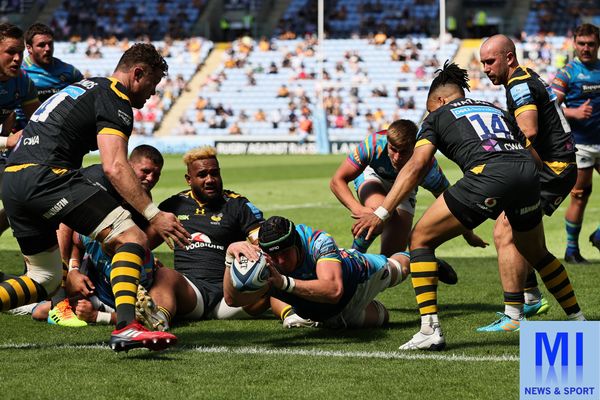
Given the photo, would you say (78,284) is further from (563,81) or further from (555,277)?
(563,81)

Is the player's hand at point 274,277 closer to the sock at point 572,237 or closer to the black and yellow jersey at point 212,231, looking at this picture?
the black and yellow jersey at point 212,231

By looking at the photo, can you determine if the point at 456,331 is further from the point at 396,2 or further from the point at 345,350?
the point at 396,2

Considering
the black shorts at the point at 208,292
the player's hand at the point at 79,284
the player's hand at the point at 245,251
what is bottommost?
the black shorts at the point at 208,292

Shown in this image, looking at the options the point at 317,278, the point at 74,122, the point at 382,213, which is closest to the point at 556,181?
the point at 382,213

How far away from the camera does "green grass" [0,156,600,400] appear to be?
5.78m

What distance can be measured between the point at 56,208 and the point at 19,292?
742mm

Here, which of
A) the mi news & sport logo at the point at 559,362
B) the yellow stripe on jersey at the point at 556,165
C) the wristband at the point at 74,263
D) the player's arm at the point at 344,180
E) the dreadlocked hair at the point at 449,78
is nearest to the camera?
the mi news & sport logo at the point at 559,362

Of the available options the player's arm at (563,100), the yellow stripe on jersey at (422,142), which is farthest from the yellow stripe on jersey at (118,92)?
the player's arm at (563,100)

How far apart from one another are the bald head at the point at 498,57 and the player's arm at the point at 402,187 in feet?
3.94

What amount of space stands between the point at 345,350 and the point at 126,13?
52.5 meters

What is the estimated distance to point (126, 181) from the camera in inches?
263

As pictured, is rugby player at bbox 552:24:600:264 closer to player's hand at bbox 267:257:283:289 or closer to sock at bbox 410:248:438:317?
sock at bbox 410:248:438:317

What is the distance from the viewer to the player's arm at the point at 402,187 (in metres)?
7.18

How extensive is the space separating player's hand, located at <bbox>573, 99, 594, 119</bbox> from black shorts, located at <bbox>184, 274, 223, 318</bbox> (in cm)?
545
